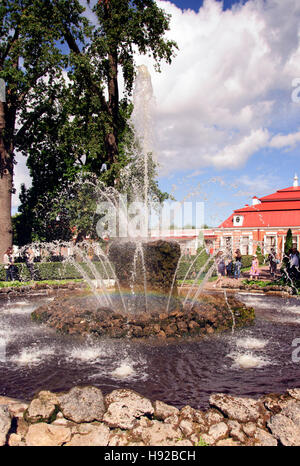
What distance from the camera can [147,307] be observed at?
27.2ft

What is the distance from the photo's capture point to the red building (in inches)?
1686

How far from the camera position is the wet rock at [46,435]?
312cm

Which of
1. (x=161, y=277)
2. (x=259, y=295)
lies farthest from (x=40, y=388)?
(x=259, y=295)

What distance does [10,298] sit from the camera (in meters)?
12.6

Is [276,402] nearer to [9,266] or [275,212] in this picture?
[9,266]

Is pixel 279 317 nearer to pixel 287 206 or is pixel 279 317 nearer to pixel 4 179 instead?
pixel 4 179

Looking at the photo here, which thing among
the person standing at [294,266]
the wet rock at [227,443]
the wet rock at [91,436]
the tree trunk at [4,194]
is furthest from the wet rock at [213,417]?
the tree trunk at [4,194]

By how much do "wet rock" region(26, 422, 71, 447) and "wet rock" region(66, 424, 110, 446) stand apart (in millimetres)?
73

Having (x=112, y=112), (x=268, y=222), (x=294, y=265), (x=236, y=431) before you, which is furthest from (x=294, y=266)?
(x=268, y=222)

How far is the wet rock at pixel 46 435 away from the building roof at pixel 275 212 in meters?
41.9

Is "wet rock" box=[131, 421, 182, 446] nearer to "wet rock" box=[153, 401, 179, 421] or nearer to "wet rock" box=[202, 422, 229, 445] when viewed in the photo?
"wet rock" box=[153, 401, 179, 421]

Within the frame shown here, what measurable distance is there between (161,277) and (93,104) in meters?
13.7

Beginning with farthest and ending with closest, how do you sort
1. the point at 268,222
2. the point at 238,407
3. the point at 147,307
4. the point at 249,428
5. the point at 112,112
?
the point at 268,222 < the point at 112,112 < the point at 147,307 < the point at 238,407 < the point at 249,428

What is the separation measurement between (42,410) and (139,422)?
0.92 meters
